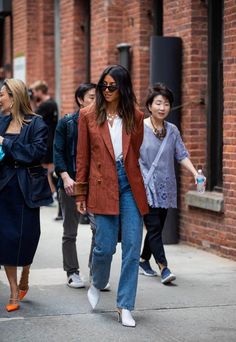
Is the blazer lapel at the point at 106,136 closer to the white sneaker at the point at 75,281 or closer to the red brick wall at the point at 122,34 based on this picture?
the white sneaker at the point at 75,281

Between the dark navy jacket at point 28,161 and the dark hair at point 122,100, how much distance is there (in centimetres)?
70

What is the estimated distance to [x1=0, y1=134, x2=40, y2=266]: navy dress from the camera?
7.76 metres

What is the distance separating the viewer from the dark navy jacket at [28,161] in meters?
7.71

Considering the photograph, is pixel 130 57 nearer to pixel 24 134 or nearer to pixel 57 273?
pixel 57 273

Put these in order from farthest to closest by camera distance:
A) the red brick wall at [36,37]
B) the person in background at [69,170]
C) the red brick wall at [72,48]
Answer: the red brick wall at [36,37], the red brick wall at [72,48], the person in background at [69,170]

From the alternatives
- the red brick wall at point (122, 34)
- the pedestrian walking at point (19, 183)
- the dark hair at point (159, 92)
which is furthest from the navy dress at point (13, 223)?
the red brick wall at point (122, 34)

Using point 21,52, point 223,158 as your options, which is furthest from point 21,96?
point 21,52

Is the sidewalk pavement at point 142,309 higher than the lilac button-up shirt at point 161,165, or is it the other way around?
the lilac button-up shirt at point 161,165

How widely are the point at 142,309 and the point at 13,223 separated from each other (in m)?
1.24

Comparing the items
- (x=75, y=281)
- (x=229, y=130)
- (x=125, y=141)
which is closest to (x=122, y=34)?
(x=229, y=130)

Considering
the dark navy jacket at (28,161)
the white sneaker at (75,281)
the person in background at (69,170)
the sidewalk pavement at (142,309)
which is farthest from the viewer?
the white sneaker at (75,281)

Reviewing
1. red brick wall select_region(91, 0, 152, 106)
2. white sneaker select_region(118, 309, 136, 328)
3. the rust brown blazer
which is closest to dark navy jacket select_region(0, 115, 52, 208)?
the rust brown blazer

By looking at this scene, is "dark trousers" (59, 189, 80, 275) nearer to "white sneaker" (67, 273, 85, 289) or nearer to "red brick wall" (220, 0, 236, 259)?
"white sneaker" (67, 273, 85, 289)

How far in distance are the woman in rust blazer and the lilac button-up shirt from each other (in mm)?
1625
